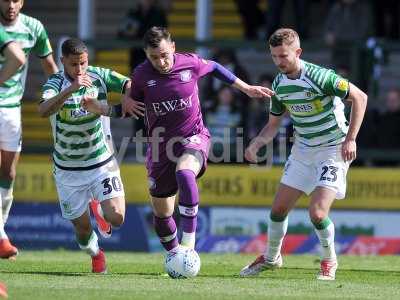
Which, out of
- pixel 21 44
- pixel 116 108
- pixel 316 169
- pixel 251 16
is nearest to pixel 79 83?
pixel 116 108

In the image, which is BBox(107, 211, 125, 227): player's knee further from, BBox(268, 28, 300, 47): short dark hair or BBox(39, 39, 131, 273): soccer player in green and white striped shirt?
BBox(268, 28, 300, 47): short dark hair

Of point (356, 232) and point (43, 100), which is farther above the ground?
point (43, 100)

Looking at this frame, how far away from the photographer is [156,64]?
1005 centimetres

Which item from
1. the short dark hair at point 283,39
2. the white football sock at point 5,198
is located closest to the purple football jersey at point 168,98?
the short dark hair at point 283,39

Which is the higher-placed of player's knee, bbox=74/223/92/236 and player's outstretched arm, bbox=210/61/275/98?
player's outstretched arm, bbox=210/61/275/98

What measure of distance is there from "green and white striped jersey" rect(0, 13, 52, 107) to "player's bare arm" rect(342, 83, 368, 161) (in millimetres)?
3622

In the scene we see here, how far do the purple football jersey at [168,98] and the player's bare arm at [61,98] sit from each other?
565mm

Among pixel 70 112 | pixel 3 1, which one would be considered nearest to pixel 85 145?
pixel 70 112

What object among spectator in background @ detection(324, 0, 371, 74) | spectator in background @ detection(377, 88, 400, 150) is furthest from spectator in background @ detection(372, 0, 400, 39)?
spectator in background @ detection(377, 88, 400, 150)

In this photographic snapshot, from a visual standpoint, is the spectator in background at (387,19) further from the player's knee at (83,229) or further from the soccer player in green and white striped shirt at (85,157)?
the player's knee at (83,229)

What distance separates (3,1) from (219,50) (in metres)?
6.01

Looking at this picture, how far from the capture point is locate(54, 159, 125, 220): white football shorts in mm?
10469

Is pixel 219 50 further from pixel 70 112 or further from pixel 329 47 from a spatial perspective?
pixel 70 112

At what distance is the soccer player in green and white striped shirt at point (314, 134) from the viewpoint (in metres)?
9.95
